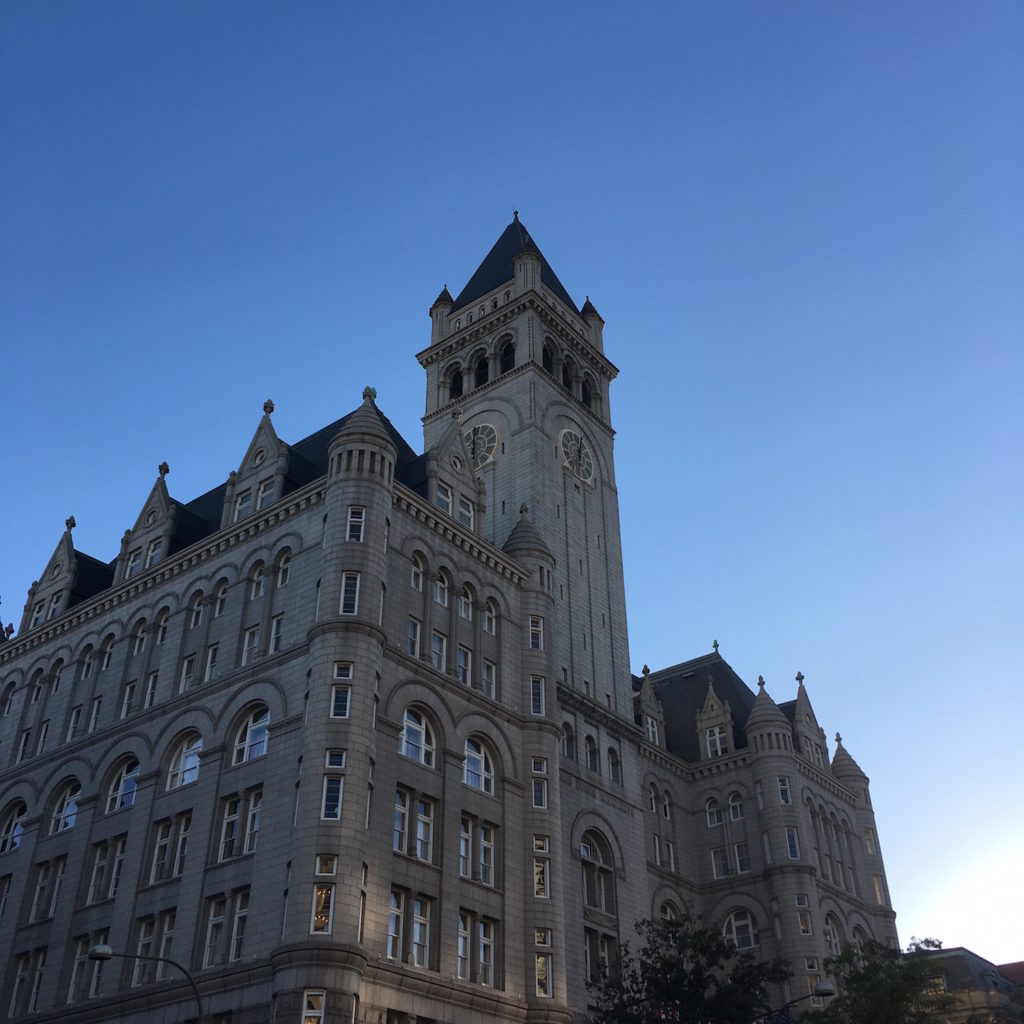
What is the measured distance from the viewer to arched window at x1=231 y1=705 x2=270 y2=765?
49.4 metres

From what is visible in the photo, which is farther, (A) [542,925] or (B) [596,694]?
(B) [596,694]

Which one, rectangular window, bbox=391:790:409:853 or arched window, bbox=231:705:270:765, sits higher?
arched window, bbox=231:705:270:765

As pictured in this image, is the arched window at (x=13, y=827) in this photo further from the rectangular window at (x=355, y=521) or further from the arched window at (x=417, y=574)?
the rectangular window at (x=355, y=521)

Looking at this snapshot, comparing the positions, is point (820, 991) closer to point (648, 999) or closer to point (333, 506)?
point (648, 999)

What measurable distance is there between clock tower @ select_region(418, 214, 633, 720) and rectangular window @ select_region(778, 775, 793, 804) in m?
12.5

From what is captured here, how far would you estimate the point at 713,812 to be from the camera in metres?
78.6

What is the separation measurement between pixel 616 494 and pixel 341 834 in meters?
42.8

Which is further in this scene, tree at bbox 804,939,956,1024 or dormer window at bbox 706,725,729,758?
dormer window at bbox 706,725,729,758

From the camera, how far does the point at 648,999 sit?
4856cm

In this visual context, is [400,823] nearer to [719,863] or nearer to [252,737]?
[252,737]

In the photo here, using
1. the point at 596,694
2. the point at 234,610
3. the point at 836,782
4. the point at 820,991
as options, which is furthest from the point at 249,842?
the point at 836,782

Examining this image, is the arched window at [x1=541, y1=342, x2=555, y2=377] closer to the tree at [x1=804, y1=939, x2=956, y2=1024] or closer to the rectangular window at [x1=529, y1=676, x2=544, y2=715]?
the rectangular window at [x1=529, y1=676, x2=544, y2=715]

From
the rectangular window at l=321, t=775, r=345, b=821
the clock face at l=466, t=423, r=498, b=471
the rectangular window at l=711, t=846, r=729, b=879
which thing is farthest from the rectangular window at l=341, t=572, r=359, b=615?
the rectangular window at l=711, t=846, r=729, b=879

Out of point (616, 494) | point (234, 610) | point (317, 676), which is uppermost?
point (616, 494)
